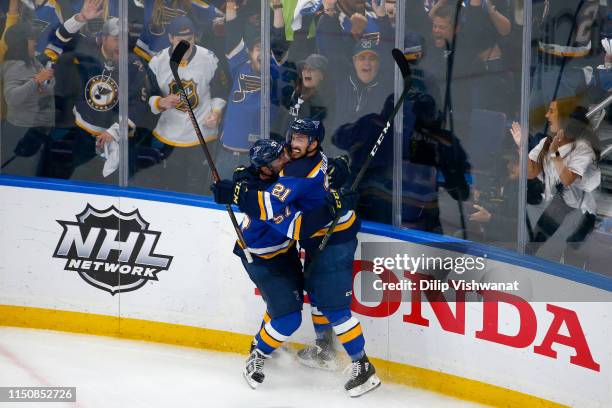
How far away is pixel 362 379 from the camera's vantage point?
4590 millimetres

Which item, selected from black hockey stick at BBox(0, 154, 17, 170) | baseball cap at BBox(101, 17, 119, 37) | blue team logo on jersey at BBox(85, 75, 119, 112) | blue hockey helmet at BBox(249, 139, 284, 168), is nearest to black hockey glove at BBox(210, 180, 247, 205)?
blue hockey helmet at BBox(249, 139, 284, 168)

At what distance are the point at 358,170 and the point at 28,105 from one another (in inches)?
71.0

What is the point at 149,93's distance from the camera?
17.3ft

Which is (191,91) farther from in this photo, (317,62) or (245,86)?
(317,62)

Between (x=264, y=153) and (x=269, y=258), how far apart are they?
0.49 metres

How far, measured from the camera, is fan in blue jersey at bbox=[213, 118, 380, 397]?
4.35 m

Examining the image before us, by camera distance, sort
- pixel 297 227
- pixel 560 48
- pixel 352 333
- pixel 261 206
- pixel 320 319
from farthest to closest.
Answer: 1. pixel 320 319
2. pixel 352 333
3. pixel 297 227
4. pixel 261 206
5. pixel 560 48

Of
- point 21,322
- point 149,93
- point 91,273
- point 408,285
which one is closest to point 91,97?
point 149,93

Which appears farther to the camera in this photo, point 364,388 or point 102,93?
point 102,93

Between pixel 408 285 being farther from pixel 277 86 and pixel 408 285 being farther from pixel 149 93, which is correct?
pixel 149 93

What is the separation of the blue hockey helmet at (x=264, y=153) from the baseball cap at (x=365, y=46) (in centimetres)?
66

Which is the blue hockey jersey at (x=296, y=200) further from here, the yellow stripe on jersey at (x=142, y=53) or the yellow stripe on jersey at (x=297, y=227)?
the yellow stripe on jersey at (x=142, y=53)

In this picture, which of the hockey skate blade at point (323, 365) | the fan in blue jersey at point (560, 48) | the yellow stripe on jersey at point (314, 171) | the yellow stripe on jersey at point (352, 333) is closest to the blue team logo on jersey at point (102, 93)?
the yellow stripe on jersey at point (314, 171)

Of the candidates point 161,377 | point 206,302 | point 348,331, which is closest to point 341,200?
point 348,331
